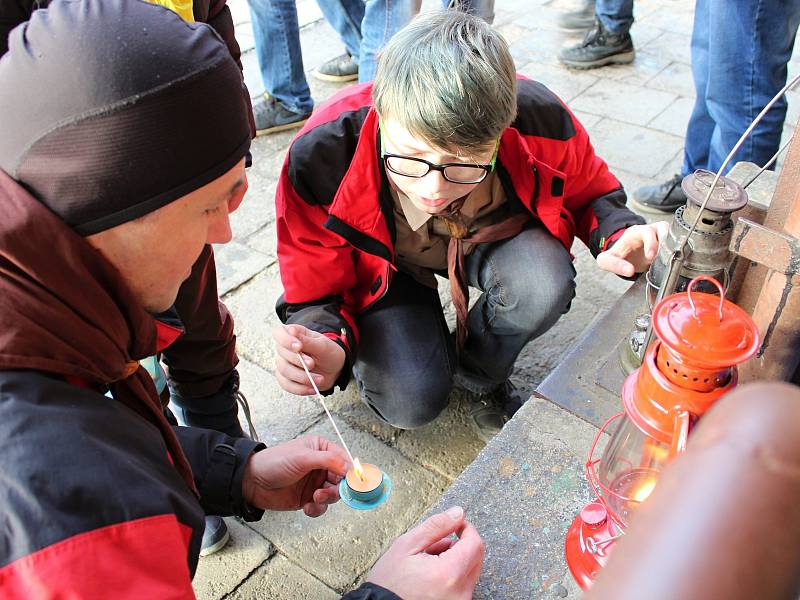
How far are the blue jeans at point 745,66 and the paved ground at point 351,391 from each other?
31.6 inches

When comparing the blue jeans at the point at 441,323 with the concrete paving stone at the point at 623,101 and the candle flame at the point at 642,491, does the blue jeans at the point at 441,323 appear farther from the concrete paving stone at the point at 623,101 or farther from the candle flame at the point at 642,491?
the concrete paving stone at the point at 623,101

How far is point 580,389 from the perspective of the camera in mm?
2055

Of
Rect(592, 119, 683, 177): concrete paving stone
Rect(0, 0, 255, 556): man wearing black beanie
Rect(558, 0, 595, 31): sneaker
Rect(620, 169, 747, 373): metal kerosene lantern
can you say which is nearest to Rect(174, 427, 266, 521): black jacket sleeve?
Rect(0, 0, 255, 556): man wearing black beanie

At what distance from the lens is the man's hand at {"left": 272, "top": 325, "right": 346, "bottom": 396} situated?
2041 mm

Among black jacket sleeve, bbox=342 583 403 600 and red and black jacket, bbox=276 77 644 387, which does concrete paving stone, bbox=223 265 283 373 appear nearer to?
red and black jacket, bbox=276 77 644 387

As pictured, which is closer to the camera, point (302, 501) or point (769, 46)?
point (302, 501)

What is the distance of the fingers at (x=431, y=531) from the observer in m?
1.45

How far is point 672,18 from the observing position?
18.2 feet

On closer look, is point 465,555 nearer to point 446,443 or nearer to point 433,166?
point 433,166

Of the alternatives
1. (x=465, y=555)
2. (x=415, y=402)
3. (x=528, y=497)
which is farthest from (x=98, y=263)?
(x=415, y=402)

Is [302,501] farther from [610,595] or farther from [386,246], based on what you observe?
[610,595]

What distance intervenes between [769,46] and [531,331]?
160 centimetres

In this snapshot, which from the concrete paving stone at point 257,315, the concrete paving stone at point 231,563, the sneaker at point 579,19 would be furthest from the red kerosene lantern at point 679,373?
the sneaker at point 579,19

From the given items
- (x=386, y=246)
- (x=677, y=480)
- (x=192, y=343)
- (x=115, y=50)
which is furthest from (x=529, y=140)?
(x=677, y=480)
